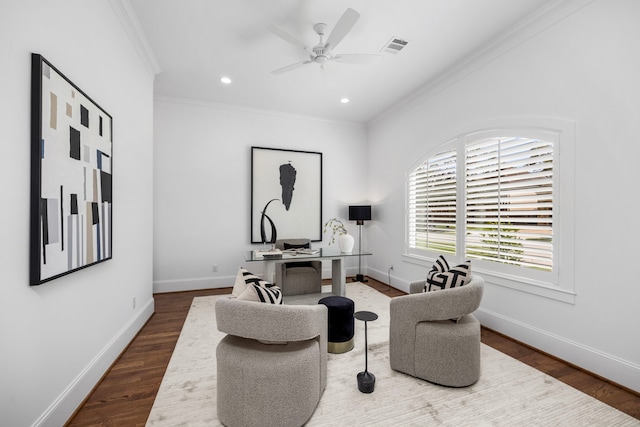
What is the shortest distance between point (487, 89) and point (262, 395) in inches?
145

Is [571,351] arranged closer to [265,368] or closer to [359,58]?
[265,368]

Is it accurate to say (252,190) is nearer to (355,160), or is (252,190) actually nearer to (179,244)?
(179,244)

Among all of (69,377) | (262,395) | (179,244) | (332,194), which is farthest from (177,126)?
(262,395)

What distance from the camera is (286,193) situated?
5.06 meters

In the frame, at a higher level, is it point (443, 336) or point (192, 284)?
point (443, 336)

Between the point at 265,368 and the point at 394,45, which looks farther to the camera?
the point at 394,45

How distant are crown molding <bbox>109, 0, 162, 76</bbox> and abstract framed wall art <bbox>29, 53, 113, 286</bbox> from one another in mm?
987

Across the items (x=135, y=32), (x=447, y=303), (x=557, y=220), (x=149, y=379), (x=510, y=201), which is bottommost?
(x=149, y=379)

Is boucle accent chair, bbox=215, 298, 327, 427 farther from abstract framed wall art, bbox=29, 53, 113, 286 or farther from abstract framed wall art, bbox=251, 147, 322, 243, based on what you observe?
abstract framed wall art, bbox=251, 147, 322, 243

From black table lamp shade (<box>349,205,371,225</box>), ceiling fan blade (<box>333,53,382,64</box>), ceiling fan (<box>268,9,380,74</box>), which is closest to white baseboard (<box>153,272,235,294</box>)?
black table lamp shade (<box>349,205,371,225</box>)

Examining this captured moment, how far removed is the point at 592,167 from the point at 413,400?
2.35 meters

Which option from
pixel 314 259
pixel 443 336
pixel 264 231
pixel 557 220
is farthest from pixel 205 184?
pixel 557 220

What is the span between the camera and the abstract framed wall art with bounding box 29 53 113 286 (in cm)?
146

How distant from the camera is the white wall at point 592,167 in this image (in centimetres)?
206
